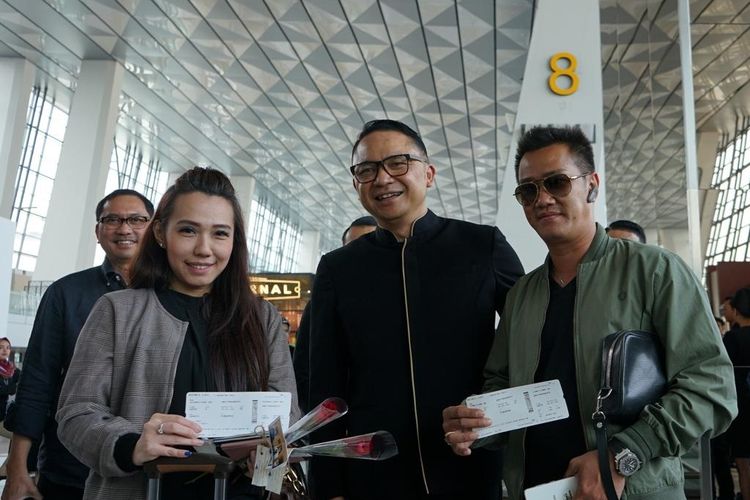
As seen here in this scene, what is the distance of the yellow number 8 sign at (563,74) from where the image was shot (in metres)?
6.09

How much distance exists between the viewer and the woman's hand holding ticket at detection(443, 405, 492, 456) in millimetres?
1646

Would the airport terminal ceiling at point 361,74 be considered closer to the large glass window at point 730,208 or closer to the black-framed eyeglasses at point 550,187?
the large glass window at point 730,208

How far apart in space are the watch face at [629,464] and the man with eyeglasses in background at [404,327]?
58 centimetres

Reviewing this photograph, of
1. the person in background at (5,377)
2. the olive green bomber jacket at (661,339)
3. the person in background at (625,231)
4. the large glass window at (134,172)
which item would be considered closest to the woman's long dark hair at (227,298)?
the olive green bomber jacket at (661,339)

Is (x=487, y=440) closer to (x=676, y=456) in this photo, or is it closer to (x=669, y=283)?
(x=676, y=456)

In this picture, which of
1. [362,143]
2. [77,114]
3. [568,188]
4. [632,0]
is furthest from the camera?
[77,114]

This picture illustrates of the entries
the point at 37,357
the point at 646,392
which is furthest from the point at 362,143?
the point at 37,357

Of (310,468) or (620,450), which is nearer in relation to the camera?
(620,450)

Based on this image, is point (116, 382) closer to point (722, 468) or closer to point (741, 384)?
point (741, 384)

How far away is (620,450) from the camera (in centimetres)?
158

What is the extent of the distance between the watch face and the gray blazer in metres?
0.80

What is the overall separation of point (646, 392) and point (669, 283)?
0.88ft

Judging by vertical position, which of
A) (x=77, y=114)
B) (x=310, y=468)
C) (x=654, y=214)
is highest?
(x=77, y=114)

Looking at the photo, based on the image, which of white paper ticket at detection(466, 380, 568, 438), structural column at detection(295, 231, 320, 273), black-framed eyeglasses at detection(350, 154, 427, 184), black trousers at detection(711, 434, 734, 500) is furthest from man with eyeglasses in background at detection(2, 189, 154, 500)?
structural column at detection(295, 231, 320, 273)
